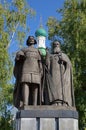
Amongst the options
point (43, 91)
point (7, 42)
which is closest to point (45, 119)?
point (43, 91)

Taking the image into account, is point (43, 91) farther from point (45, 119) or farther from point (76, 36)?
point (76, 36)

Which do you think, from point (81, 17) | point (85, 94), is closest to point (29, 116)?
point (85, 94)

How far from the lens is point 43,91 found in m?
9.49

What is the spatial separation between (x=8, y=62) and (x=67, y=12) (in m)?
6.00

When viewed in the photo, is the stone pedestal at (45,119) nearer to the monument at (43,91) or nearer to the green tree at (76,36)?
the monument at (43,91)

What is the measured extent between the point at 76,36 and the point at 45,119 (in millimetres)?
14709

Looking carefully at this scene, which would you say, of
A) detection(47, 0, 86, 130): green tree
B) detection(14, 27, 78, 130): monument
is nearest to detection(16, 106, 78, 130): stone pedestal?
detection(14, 27, 78, 130): monument

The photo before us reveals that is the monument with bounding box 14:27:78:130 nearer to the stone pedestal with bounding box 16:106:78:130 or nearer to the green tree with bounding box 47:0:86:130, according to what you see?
the stone pedestal with bounding box 16:106:78:130

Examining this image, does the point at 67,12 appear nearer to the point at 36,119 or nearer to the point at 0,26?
the point at 0,26

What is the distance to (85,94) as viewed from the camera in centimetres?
2103

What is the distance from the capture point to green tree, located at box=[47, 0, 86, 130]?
2139 centimetres

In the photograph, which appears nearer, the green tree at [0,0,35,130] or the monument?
the monument

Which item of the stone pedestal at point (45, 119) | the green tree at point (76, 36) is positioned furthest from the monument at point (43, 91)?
the green tree at point (76, 36)

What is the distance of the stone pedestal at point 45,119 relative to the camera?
29.1 ft
